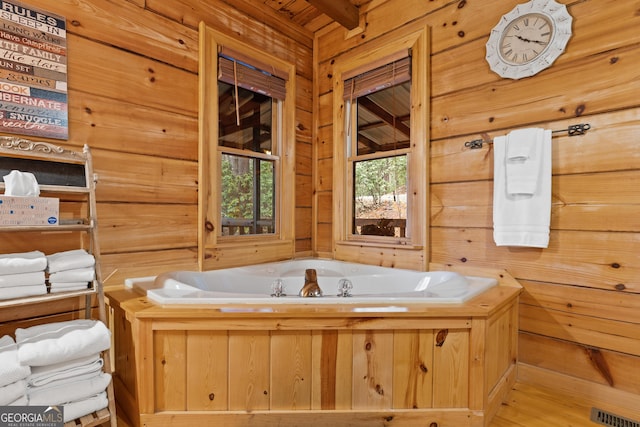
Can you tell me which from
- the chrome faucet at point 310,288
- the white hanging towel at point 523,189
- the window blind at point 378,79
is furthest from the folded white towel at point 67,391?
the window blind at point 378,79

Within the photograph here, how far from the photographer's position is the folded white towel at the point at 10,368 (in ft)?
3.79

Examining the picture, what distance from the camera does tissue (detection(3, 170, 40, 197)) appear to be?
1353 millimetres

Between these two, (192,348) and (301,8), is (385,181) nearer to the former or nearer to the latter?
(301,8)

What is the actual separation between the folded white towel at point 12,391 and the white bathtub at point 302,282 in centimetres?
49

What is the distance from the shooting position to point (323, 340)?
138 cm

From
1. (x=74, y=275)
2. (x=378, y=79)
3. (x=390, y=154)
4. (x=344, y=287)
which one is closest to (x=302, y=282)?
(x=344, y=287)

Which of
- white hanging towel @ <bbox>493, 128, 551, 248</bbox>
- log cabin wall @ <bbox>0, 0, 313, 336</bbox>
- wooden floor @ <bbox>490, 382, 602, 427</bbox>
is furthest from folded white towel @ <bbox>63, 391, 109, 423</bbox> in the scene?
white hanging towel @ <bbox>493, 128, 551, 248</bbox>

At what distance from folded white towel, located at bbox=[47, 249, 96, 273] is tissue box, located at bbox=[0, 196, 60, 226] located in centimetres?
15

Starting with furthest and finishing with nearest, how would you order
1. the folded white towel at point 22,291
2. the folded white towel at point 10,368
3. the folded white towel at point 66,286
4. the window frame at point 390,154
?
1. the window frame at point 390,154
2. the folded white towel at point 66,286
3. the folded white towel at point 22,291
4. the folded white towel at point 10,368

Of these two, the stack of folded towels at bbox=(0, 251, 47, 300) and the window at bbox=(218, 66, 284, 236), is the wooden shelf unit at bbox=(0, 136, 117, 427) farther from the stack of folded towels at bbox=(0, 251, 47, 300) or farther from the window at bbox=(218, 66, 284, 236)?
the window at bbox=(218, 66, 284, 236)

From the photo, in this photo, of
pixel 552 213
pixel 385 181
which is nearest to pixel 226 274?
pixel 385 181

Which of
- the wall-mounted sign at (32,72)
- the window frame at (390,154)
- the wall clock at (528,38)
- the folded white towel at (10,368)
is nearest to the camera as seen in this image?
the folded white towel at (10,368)

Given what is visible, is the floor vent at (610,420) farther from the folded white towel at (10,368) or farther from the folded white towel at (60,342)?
the folded white towel at (10,368)

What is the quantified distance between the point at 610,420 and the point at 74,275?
95.2 inches
